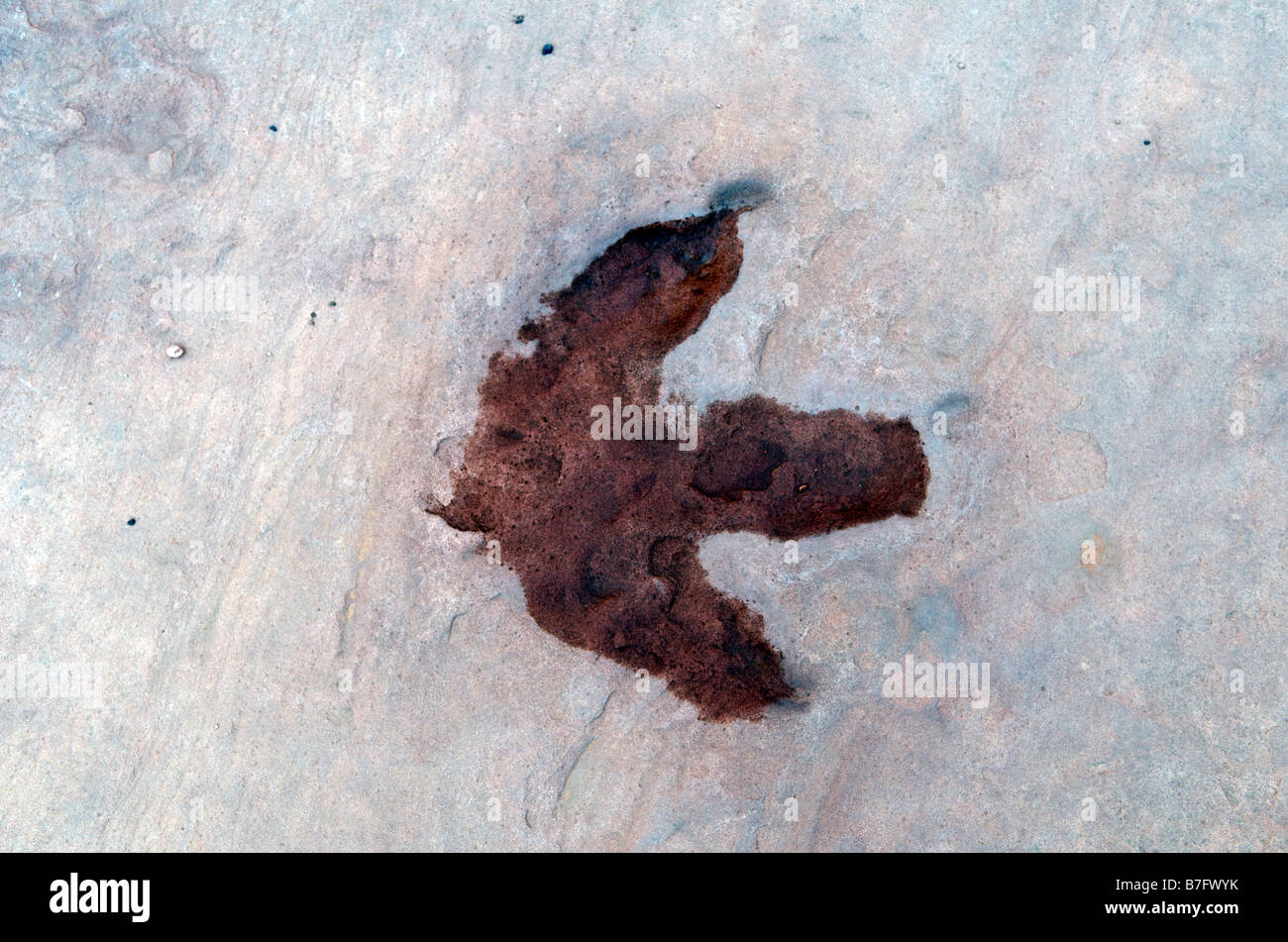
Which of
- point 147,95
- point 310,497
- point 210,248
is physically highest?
point 147,95

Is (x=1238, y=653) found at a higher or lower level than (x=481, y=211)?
lower

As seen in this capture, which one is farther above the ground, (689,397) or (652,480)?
(689,397)

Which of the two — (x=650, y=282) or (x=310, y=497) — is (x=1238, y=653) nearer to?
Answer: (x=650, y=282)
